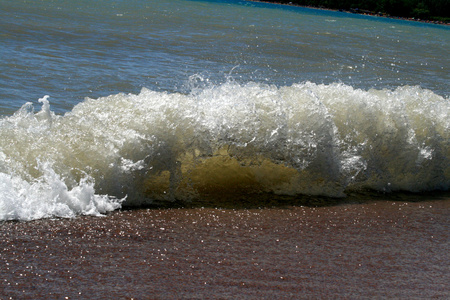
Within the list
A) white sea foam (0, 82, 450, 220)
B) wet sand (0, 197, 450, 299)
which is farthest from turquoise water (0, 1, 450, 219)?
wet sand (0, 197, 450, 299)

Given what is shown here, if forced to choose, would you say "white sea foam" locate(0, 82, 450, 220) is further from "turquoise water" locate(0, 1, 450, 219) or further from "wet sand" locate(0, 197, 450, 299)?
"wet sand" locate(0, 197, 450, 299)

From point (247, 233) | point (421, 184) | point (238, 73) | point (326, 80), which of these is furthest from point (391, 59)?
point (247, 233)

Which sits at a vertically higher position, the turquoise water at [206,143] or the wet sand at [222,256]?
the turquoise water at [206,143]

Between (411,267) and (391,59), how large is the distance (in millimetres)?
15005

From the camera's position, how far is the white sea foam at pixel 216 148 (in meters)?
4.20

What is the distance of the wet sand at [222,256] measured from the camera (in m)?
3.16

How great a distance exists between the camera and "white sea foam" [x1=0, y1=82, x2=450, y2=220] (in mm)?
4195

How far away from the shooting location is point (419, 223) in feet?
15.5

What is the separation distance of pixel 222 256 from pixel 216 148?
155cm

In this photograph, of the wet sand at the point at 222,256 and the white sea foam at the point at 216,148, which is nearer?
the wet sand at the point at 222,256

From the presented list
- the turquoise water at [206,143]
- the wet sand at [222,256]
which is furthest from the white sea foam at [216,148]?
the wet sand at [222,256]

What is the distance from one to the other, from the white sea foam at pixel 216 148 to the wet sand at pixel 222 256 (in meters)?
0.33

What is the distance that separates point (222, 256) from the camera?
3.63 m

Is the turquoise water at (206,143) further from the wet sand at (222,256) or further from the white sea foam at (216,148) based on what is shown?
the wet sand at (222,256)
